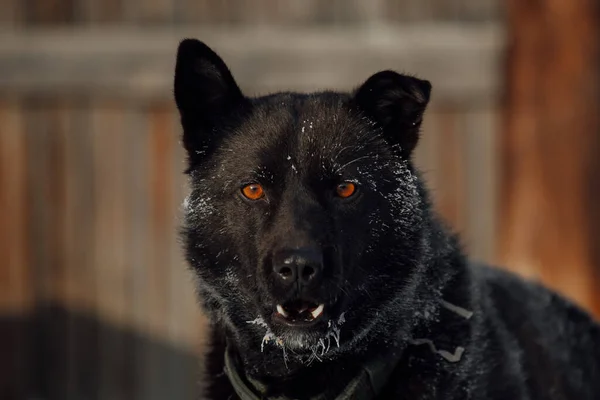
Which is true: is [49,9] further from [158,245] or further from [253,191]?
[253,191]

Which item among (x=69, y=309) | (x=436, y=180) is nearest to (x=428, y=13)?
(x=436, y=180)

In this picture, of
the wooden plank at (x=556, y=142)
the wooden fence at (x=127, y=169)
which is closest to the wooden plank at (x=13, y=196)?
the wooden fence at (x=127, y=169)

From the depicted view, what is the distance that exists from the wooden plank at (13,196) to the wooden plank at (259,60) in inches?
8.3

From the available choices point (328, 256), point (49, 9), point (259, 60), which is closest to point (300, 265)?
point (328, 256)

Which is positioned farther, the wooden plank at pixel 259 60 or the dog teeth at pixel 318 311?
the wooden plank at pixel 259 60

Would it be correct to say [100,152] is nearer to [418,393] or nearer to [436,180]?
[436,180]

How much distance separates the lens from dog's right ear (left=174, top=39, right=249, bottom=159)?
3.62 metres

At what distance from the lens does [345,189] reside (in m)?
3.46

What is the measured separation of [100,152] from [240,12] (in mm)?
1233

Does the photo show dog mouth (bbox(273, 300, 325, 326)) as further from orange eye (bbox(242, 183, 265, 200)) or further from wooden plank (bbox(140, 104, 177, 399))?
wooden plank (bbox(140, 104, 177, 399))

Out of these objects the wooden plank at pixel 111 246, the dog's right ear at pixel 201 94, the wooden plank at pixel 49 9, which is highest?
the dog's right ear at pixel 201 94

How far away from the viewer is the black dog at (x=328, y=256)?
11.0 feet

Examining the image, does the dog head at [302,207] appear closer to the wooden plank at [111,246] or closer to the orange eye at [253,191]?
the orange eye at [253,191]

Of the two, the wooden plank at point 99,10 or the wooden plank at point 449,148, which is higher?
the wooden plank at point 99,10
